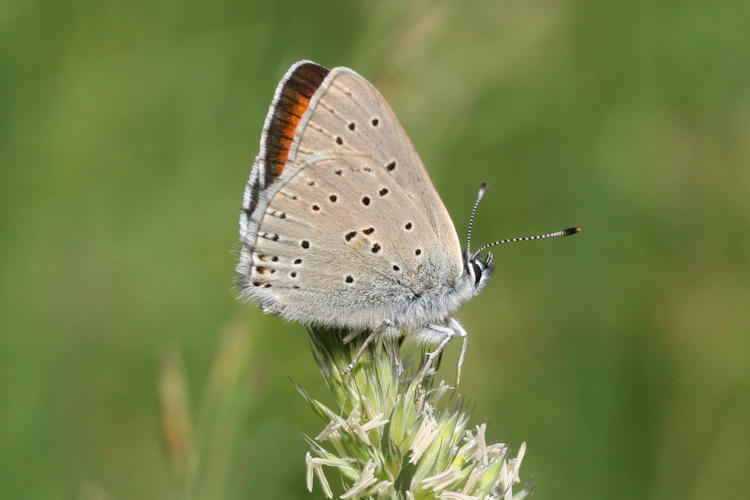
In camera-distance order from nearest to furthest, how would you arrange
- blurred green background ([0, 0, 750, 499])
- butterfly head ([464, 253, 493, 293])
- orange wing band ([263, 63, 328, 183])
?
orange wing band ([263, 63, 328, 183])
butterfly head ([464, 253, 493, 293])
blurred green background ([0, 0, 750, 499])

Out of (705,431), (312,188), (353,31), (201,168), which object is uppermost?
(353,31)

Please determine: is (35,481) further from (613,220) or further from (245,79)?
(613,220)

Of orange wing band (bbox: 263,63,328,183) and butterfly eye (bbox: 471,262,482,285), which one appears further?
butterfly eye (bbox: 471,262,482,285)

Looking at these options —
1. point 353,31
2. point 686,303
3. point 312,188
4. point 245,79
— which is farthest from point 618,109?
point 312,188

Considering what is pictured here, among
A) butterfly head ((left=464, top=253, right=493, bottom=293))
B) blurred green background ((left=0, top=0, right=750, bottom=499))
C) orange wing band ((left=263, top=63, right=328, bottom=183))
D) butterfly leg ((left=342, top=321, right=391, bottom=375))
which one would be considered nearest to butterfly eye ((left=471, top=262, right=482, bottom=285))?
butterfly head ((left=464, top=253, right=493, bottom=293))

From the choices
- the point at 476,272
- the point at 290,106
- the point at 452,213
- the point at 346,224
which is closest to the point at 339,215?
the point at 346,224

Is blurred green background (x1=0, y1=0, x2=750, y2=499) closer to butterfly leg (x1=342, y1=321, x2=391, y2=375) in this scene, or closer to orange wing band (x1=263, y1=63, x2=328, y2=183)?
orange wing band (x1=263, y1=63, x2=328, y2=183)
